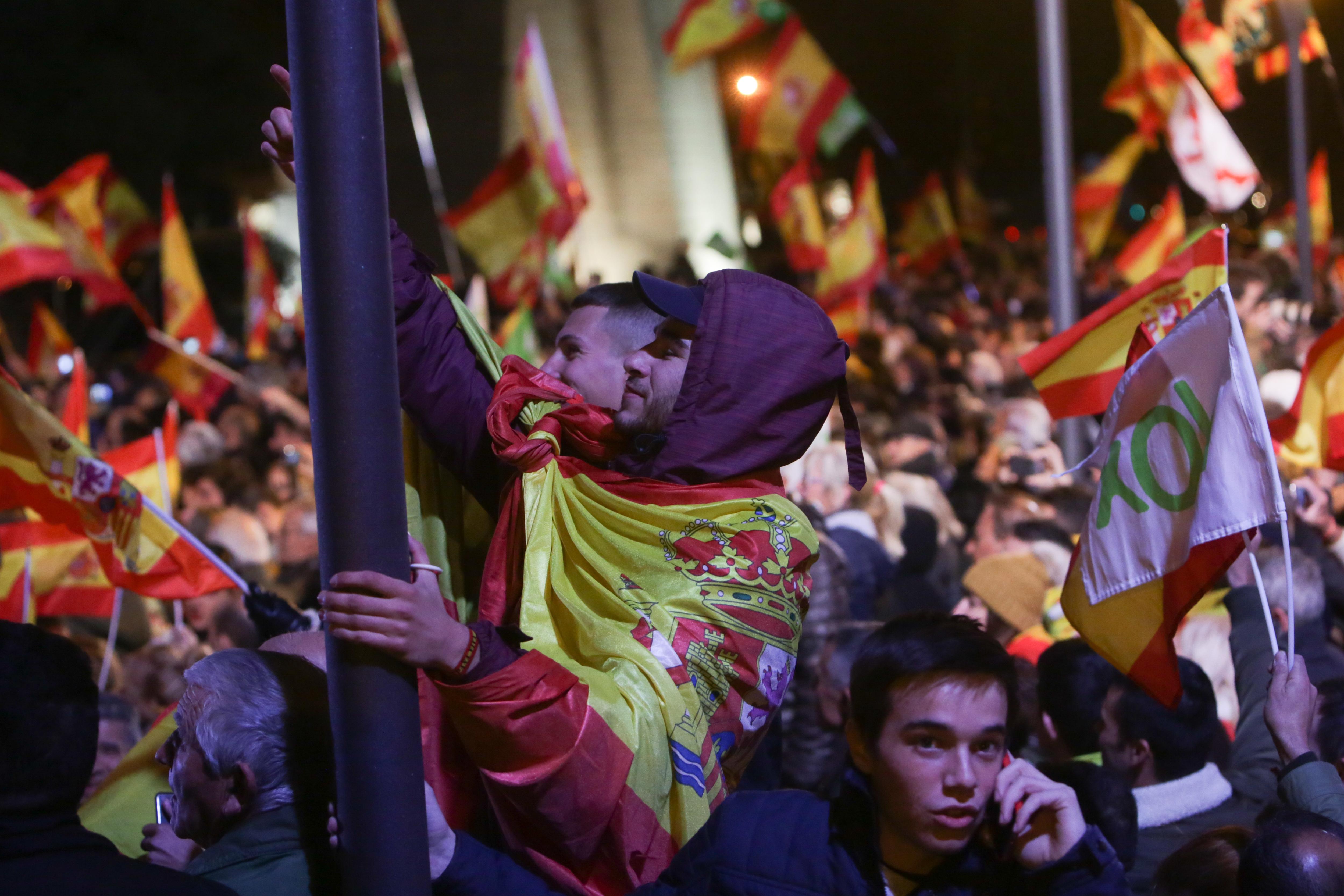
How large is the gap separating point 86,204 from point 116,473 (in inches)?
299

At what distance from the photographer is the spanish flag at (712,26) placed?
41.3ft

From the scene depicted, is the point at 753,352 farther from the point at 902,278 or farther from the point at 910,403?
the point at 902,278

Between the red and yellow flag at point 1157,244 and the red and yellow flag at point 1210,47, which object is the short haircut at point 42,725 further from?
the red and yellow flag at point 1210,47

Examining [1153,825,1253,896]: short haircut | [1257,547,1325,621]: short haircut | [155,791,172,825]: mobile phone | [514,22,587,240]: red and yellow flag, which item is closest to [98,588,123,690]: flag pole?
[155,791,172,825]: mobile phone

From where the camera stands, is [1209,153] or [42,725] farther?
[1209,153]

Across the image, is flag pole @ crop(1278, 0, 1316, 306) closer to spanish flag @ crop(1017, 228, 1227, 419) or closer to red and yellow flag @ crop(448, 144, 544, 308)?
red and yellow flag @ crop(448, 144, 544, 308)

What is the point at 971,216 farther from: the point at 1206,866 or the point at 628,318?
the point at 1206,866

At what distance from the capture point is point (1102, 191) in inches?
524

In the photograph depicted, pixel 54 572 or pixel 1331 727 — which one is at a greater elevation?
pixel 54 572

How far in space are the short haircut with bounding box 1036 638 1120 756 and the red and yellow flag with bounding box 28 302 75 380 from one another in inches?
503

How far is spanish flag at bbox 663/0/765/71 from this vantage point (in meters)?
12.6

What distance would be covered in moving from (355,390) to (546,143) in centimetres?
873

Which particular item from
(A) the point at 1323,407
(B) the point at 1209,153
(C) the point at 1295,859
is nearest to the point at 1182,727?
(C) the point at 1295,859

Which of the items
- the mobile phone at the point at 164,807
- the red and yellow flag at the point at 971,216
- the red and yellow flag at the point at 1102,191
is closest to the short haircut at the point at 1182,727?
the mobile phone at the point at 164,807
